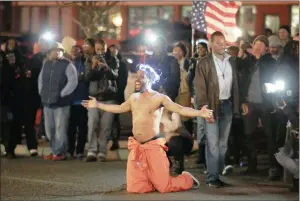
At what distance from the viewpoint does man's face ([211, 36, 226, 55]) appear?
29.8ft

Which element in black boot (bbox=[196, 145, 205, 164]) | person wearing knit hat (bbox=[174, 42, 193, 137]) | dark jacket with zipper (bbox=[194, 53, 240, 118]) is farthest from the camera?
person wearing knit hat (bbox=[174, 42, 193, 137])

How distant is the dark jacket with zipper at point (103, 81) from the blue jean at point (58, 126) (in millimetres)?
599

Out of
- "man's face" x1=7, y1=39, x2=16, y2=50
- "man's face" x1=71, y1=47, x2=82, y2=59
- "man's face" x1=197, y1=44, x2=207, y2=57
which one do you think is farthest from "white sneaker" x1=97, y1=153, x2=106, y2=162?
"man's face" x1=7, y1=39, x2=16, y2=50

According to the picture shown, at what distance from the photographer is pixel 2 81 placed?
1177 centimetres

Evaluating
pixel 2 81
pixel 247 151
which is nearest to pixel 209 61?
pixel 247 151

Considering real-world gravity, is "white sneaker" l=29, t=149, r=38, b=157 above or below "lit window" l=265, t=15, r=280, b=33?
below

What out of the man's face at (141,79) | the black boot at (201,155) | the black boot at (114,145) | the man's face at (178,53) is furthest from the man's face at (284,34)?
the man's face at (141,79)

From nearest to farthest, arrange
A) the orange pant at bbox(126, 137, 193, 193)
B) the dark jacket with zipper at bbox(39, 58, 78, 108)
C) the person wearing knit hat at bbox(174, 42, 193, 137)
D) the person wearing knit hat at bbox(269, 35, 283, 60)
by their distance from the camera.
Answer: the orange pant at bbox(126, 137, 193, 193)
the person wearing knit hat at bbox(269, 35, 283, 60)
the person wearing knit hat at bbox(174, 42, 193, 137)
the dark jacket with zipper at bbox(39, 58, 78, 108)

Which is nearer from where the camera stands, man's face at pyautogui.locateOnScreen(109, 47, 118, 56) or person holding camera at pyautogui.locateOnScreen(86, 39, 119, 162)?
person holding camera at pyautogui.locateOnScreen(86, 39, 119, 162)

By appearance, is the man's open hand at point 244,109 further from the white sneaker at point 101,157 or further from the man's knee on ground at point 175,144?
the white sneaker at point 101,157

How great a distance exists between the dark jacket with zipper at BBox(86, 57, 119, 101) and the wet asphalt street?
1.06m

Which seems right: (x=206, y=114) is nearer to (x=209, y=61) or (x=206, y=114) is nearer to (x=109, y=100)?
(x=209, y=61)

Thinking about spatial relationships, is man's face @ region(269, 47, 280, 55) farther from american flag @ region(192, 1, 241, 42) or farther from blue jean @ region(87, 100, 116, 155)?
blue jean @ region(87, 100, 116, 155)

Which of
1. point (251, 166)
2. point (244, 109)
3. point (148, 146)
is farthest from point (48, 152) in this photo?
point (244, 109)
